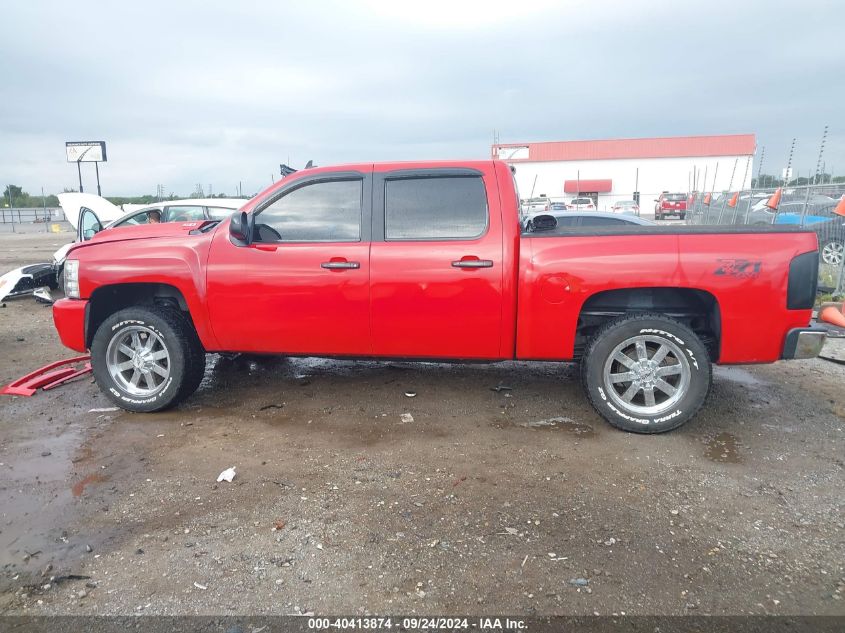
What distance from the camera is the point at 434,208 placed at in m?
4.30

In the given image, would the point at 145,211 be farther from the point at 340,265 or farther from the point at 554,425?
the point at 554,425

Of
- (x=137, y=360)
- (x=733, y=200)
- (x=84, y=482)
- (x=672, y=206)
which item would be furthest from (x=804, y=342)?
(x=672, y=206)

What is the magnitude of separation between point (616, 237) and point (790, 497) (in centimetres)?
186

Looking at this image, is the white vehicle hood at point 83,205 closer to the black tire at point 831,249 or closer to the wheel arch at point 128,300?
the wheel arch at point 128,300

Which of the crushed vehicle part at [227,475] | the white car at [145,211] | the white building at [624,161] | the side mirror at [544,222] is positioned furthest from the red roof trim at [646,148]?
the crushed vehicle part at [227,475]

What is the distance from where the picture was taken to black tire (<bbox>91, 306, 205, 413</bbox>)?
181 inches

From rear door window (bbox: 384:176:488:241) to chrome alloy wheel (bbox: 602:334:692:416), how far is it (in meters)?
1.38

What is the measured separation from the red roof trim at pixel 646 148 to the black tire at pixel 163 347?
181 ft

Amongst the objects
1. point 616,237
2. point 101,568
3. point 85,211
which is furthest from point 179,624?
point 85,211

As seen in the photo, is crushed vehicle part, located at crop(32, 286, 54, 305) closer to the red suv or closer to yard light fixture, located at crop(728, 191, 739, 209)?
yard light fixture, located at crop(728, 191, 739, 209)

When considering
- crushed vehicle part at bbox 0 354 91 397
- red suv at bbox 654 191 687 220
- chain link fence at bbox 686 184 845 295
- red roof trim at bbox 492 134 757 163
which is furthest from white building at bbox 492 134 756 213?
crushed vehicle part at bbox 0 354 91 397

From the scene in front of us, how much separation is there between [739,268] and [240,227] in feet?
11.3

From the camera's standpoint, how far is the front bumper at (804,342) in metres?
3.82

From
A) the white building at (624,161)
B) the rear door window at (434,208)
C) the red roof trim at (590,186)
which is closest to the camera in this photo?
the rear door window at (434,208)
